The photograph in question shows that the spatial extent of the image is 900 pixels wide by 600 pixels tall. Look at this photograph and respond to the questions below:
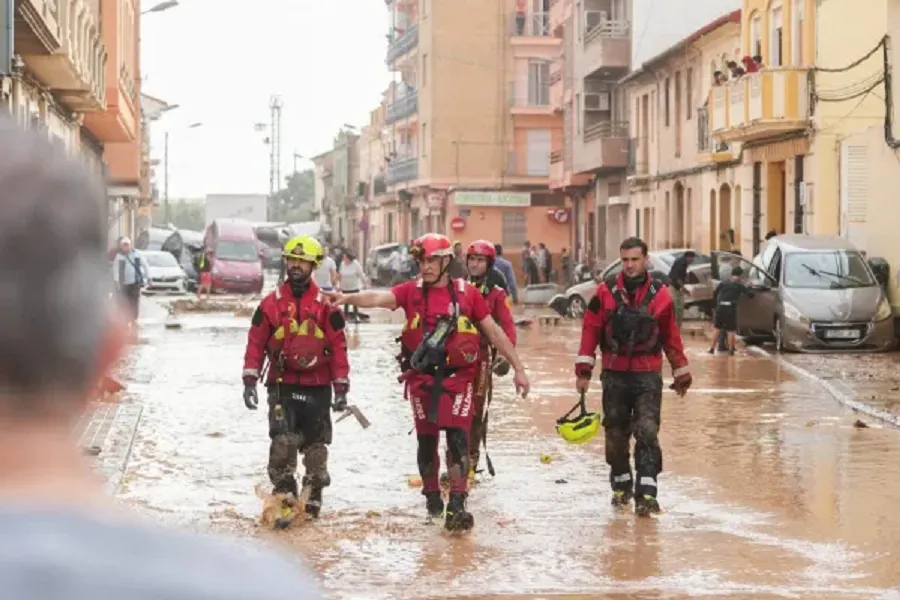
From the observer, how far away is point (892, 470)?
1384cm

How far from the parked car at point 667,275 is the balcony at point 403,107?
44.8 meters

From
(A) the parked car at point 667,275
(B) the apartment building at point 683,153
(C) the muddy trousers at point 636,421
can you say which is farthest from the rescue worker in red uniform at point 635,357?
(B) the apartment building at point 683,153

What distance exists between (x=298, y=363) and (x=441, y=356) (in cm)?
81

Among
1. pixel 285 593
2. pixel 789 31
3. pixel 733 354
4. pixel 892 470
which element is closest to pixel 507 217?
pixel 789 31

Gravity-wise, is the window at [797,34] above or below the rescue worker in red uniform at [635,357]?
→ above

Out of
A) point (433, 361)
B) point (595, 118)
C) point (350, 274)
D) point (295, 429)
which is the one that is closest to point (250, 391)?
point (295, 429)

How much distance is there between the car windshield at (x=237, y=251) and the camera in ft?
195

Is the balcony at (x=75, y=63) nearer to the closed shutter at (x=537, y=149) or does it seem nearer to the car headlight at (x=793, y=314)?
the car headlight at (x=793, y=314)

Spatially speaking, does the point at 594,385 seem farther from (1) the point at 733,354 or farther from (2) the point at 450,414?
(2) the point at 450,414

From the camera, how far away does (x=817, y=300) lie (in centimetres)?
2784

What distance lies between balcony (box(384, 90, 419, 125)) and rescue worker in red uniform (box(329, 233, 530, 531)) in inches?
2863

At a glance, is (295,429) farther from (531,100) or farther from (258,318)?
(531,100)

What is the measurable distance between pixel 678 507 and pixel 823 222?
24580 millimetres

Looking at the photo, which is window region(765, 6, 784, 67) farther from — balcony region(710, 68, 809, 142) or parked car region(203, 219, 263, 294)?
parked car region(203, 219, 263, 294)
